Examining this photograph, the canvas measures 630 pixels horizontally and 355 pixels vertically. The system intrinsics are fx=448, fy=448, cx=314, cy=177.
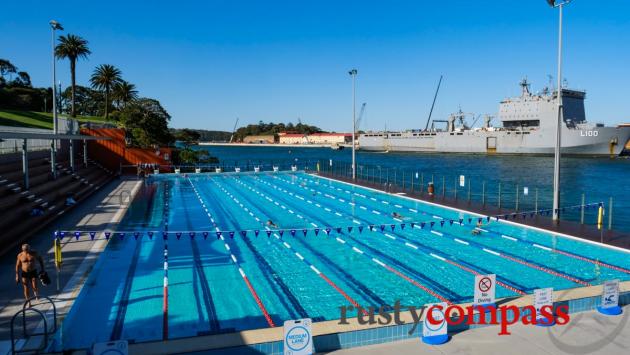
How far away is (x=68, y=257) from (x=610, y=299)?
11971mm

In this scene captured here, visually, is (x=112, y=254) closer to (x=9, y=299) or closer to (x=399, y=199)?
(x=9, y=299)

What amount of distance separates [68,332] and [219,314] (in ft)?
8.45

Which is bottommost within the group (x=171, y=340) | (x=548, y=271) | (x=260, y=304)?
(x=260, y=304)

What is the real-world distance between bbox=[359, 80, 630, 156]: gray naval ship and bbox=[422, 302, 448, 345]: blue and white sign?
252 feet

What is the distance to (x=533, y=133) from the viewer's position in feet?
277

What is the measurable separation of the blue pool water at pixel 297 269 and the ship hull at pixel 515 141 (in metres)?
72.7

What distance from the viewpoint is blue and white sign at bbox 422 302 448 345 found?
6.20 metres

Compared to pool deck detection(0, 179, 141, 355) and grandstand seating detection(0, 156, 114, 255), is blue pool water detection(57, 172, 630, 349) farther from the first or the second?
grandstand seating detection(0, 156, 114, 255)

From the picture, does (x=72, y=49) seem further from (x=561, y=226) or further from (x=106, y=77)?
(x=561, y=226)

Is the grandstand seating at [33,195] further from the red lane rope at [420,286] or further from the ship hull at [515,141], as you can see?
the ship hull at [515,141]

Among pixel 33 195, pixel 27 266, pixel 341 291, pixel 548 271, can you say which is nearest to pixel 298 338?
pixel 341 291

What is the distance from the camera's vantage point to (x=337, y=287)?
33.9 feet

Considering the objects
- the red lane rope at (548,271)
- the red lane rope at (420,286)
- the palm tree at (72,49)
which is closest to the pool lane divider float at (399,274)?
the red lane rope at (420,286)

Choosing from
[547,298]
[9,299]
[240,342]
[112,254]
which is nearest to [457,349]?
[547,298]
